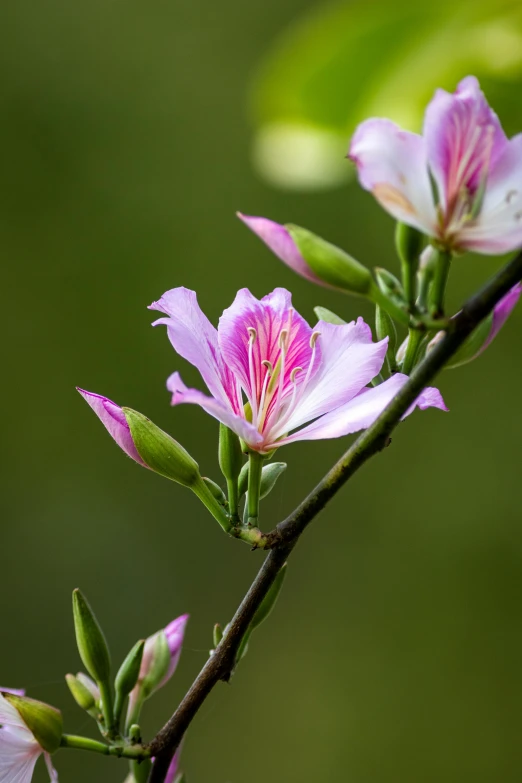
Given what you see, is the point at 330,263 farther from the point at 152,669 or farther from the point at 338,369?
the point at 152,669

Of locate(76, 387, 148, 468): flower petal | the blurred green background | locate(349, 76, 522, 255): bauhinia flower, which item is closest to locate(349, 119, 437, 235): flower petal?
locate(349, 76, 522, 255): bauhinia flower

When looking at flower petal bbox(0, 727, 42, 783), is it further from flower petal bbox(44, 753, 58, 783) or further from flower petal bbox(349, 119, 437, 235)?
flower petal bbox(349, 119, 437, 235)

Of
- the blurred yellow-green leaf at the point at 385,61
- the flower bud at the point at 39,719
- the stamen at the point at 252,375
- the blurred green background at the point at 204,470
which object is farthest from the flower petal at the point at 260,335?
the blurred green background at the point at 204,470

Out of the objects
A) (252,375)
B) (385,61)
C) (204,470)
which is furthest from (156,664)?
(204,470)

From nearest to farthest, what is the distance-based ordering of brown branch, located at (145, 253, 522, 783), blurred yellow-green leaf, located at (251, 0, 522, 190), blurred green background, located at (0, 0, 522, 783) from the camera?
brown branch, located at (145, 253, 522, 783), blurred yellow-green leaf, located at (251, 0, 522, 190), blurred green background, located at (0, 0, 522, 783)

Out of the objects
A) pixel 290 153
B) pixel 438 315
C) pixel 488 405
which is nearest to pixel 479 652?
pixel 488 405

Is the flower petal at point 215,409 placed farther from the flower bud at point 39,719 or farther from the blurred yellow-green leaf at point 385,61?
the blurred yellow-green leaf at point 385,61

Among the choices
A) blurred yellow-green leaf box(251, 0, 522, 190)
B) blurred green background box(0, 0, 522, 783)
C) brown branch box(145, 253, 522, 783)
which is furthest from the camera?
blurred green background box(0, 0, 522, 783)
